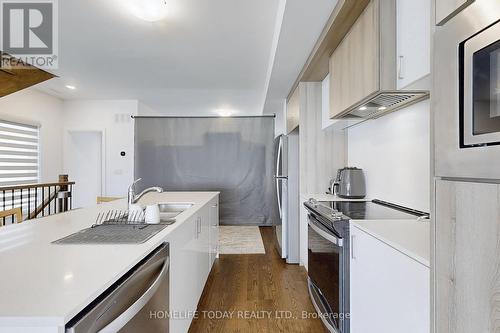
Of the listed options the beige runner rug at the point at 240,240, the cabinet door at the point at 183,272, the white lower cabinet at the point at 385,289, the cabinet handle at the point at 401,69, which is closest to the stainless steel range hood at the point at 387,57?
the cabinet handle at the point at 401,69

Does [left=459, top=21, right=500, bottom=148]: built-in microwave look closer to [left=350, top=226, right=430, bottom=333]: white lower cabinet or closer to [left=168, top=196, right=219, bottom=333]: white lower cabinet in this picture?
[left=350, top=226, right=430, bottom=333]: white lower cabinet

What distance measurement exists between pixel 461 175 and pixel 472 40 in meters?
0.34

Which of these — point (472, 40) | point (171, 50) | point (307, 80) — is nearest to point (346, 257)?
point (472, 40)

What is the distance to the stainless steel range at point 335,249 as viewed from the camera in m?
1.65

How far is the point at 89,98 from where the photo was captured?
5320 mm

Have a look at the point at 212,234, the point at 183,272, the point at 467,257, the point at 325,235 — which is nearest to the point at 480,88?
the point at 467,257

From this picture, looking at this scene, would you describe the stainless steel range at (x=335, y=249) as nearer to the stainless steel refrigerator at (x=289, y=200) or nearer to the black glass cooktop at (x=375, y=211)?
the black glass cooktop at (x=375, y=211)

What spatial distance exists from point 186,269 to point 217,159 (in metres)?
3.58

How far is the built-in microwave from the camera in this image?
0.66m

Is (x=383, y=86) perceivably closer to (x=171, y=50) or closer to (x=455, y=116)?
(x=455, y=116)

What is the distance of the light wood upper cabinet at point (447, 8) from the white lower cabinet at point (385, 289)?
78 centimetres

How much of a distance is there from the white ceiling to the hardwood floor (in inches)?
89.6

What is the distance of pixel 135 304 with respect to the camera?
2.98 ft

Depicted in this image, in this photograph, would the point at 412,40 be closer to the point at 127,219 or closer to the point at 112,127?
the point at 127,219
